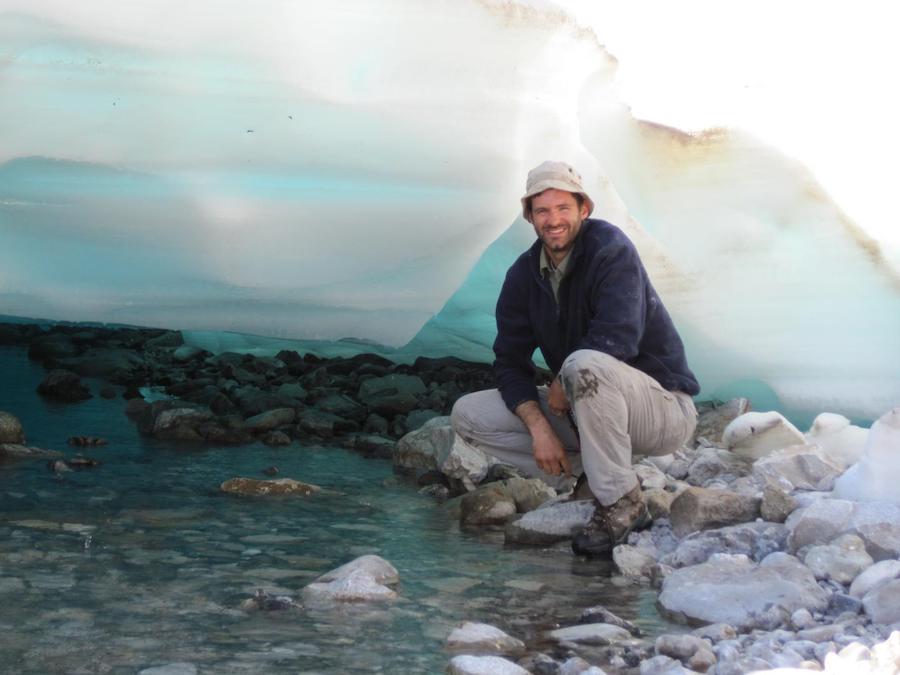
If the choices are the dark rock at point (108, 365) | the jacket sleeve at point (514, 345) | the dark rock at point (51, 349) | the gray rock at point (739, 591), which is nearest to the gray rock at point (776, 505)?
the gray rock at point (739, 591)

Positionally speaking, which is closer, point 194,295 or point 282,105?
point 282,105

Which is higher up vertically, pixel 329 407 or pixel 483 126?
pixel 483 126

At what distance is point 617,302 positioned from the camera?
3.29 metres

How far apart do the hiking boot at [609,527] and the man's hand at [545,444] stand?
0.17m

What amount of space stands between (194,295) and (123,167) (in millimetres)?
673

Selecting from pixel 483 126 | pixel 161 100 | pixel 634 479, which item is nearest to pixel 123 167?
pixel 161 100

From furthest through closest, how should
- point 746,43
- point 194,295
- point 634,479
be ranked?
point 194,295 < point 746,43 < point 634,479

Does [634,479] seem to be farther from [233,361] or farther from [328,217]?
[233,361]

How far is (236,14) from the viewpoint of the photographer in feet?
16.5

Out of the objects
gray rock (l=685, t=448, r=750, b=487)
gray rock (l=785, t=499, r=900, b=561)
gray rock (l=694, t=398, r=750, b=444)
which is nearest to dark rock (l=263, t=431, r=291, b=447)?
gray rock (l=694, t=398, r=750, b=444)

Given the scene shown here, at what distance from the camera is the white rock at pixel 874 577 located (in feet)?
8.91

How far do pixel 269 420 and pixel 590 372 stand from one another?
281cm

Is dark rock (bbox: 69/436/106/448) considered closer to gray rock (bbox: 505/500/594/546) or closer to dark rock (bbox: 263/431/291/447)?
dark rock (bbox: 263/431/291/447)

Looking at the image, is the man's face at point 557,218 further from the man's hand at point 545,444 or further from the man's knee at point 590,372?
the man's hand at point 545,444
